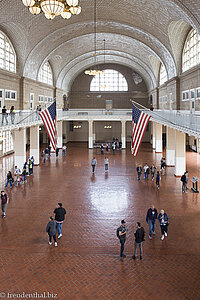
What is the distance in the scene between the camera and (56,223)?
849 centimetres

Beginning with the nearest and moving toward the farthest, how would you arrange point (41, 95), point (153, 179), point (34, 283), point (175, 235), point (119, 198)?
point (34, 283)
point (175, 235)
point (119, 198)
point (153, 179)
point (41, 95)

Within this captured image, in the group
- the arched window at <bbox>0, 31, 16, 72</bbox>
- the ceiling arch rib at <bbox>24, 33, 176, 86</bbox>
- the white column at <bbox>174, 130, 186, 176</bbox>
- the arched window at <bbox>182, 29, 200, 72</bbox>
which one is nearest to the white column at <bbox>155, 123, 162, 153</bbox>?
the ceiling arch rib at <bbox>24, 33, 176, 86</bbox>

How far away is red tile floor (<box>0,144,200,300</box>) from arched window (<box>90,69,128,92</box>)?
30.9m

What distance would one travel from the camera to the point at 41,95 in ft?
98.5

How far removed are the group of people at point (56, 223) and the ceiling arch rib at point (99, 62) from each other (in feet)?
96.5

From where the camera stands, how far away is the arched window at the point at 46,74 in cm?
3034

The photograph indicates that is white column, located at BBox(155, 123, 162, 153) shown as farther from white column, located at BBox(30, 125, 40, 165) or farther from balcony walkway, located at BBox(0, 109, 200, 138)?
white column, located at BBox(30, 125, 40, 165)

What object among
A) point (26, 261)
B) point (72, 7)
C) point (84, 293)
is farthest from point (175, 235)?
point (72, 7)

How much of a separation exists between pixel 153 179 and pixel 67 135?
27.9 meters

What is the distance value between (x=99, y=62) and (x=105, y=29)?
16.0m

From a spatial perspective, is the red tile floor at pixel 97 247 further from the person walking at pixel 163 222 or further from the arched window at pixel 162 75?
the arched window at pixel 162 75

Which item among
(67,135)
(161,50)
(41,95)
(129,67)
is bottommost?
(67,135)

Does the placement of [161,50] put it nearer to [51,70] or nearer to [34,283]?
[51,70]

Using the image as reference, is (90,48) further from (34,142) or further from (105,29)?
(34,142)
